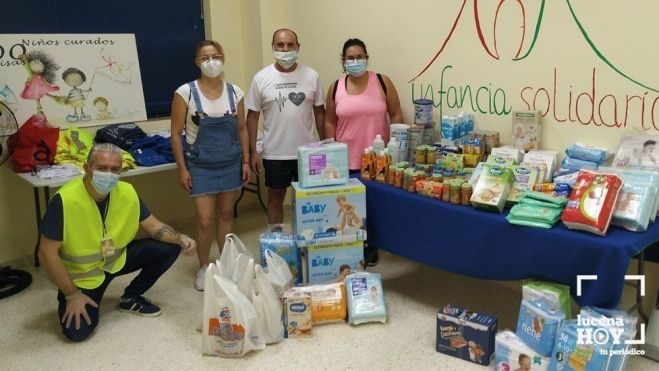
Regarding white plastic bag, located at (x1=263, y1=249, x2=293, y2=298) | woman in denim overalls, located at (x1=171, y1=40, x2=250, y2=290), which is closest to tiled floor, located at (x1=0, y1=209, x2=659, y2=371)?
white plastic bag, located at (x1=263, y1=249, x2=293, y2=298)

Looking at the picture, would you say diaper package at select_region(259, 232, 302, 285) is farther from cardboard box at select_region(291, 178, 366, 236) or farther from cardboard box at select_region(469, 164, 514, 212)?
cardboard box at select_region(469, 164, 514, 212)

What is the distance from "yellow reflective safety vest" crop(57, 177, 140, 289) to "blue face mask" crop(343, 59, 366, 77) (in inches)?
54.7

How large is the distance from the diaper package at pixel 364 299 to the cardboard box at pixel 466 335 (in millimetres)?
372

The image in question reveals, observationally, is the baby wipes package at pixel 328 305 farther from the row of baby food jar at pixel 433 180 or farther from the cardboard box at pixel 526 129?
the cardboard box at pixel 526 129

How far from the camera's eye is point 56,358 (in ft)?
8.45

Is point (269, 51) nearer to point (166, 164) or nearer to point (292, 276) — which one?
point (166, 164)

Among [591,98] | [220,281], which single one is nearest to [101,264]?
[220,281]

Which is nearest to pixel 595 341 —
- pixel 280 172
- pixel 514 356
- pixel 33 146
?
pixel 514 356

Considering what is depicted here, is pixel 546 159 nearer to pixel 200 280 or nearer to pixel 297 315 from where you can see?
pixel 297 315

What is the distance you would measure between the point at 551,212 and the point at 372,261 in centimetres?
151

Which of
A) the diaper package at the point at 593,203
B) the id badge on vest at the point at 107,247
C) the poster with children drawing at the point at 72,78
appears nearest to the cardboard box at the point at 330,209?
the id badge on vest at the point at 107,247

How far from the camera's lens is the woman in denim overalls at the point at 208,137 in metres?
3.05

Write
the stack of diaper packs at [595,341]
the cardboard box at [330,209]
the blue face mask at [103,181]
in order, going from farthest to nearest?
the cardboard box at [330,209]
the blue face mask at [103,181]
the stack of diaper packs at [595,341]

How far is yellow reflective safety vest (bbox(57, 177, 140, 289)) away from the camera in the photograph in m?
2.60
